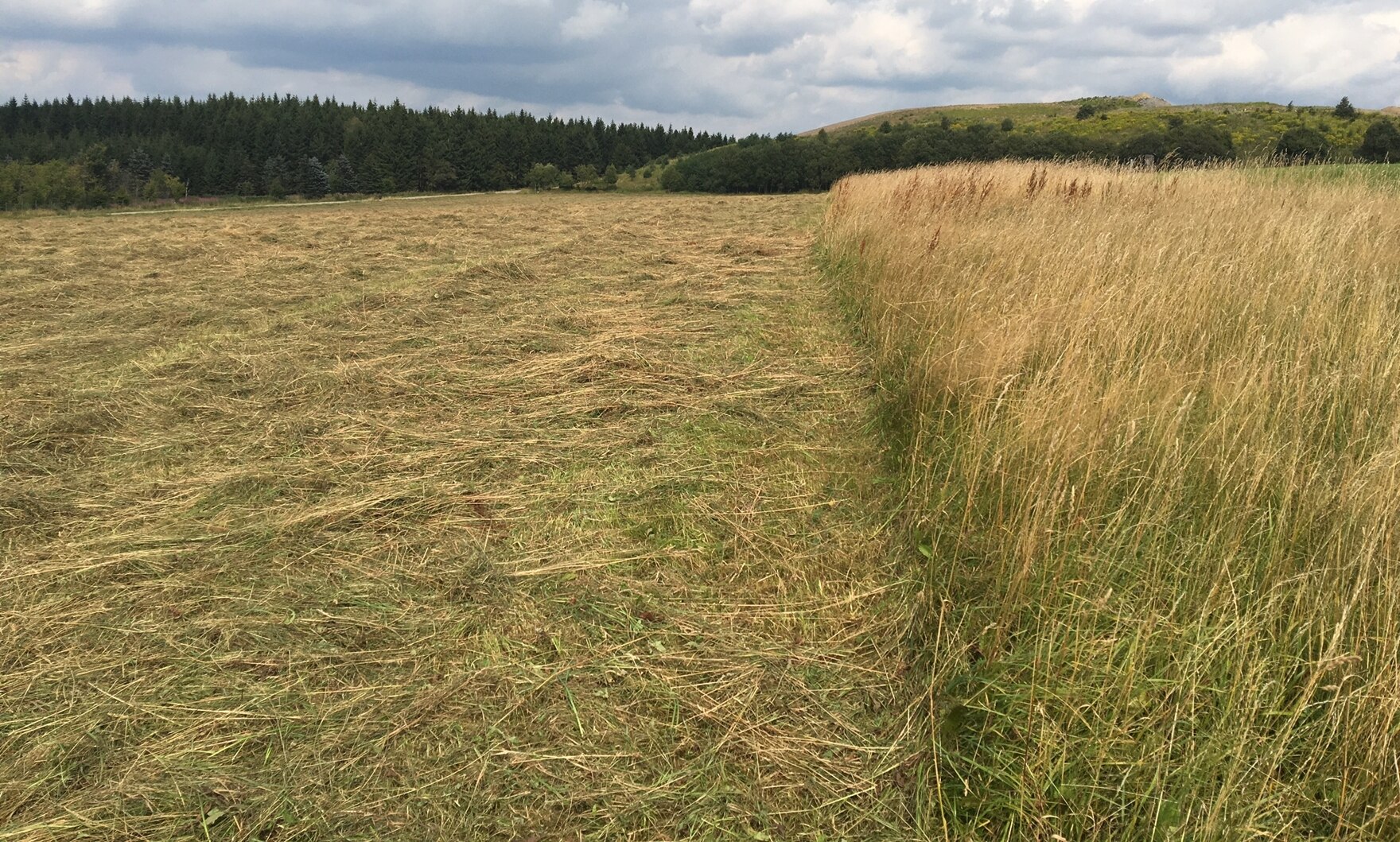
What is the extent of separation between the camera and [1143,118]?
2008 inches

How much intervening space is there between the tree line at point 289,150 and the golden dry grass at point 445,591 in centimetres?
5871

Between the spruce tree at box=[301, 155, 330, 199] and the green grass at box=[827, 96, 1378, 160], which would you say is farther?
the spruce tree at box=[301, 155, 330, 199]

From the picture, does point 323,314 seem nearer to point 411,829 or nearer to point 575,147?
point 411,829

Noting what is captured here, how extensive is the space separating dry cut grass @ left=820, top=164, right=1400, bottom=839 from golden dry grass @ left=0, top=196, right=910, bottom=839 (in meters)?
0.27

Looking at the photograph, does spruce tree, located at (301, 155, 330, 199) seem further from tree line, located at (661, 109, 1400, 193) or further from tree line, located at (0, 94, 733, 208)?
tree line, located at (661, 109, 1400, 193)

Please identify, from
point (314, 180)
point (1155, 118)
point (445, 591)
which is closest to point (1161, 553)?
point (445, 591)

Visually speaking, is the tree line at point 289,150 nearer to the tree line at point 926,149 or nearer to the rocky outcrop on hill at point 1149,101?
the tree line at point 926,149

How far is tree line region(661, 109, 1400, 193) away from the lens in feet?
85.3

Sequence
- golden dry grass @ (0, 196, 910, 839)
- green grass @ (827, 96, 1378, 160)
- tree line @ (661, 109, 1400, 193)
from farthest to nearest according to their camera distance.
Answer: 1. green grass @ (827, 96, 1378, 160)
2. tree line @ (661, 109, 1400, 193)
3. golden dry grass @ (0, 196, 910, 839)

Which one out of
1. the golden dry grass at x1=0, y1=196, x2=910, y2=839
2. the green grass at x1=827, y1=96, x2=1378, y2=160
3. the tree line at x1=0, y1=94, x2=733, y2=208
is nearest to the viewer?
the golden dry grass at x1=0, y1=196, x2=910, y2=839

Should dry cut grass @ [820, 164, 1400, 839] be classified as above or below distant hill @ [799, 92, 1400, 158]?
below

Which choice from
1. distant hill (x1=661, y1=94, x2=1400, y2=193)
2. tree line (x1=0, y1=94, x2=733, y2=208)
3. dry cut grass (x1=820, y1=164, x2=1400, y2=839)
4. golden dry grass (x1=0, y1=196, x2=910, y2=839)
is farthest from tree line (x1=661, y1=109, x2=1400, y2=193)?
golden dry grass (x1=0, y1=196, x2=910, y2=839)

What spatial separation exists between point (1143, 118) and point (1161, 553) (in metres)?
62.2

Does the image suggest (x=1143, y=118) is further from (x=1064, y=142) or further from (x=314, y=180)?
(x=314, y=180)
